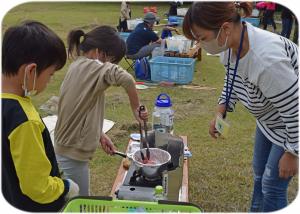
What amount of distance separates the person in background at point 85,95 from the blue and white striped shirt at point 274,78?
603mm

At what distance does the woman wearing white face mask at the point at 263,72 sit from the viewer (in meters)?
1.63

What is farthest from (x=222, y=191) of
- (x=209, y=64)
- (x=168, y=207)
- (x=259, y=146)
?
(x=209, y=64)

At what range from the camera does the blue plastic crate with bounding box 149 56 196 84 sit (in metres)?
5.92

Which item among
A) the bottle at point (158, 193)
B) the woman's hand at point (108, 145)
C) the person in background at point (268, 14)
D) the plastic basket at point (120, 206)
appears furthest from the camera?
the person in background at point (268, 14)

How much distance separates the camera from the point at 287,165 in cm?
179

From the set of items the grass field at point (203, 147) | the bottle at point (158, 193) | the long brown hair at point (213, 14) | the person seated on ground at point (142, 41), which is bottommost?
the grass field at point (203, 147)

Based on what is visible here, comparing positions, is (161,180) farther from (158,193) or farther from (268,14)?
A: (268,14)

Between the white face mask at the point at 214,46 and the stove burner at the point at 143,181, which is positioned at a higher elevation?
the white face mask at the point at 214,46

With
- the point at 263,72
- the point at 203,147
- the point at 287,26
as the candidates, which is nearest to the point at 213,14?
the point at 263,72

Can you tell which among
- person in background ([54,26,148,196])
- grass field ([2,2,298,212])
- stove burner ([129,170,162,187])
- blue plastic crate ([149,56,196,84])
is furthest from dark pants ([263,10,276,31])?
stove burner ([129,170,162,187])

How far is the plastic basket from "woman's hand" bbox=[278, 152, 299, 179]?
65 centimetres

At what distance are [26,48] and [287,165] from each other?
129cm

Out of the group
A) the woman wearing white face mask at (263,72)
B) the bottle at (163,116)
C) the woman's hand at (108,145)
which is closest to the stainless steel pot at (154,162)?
the woman's hand at (108,145)

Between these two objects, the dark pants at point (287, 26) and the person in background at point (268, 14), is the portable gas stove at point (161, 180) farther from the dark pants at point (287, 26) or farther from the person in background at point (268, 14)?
the person in background at point (268, 14)
